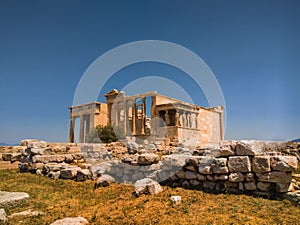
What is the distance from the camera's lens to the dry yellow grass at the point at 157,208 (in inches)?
178

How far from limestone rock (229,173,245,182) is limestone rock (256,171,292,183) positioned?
0.42 metres

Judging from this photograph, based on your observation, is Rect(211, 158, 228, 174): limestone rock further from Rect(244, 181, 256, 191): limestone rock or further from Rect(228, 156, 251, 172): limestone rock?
Rect(244, 181, 256, 191): limestone rock

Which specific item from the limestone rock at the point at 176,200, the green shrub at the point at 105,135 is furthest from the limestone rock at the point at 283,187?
the green shrub at the point at 105,135

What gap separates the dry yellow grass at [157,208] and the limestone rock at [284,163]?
778 mm

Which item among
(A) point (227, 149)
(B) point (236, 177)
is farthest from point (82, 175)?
(B) point (236, 177)

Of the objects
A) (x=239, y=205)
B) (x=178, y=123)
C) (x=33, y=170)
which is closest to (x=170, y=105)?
(x=178, y=123)

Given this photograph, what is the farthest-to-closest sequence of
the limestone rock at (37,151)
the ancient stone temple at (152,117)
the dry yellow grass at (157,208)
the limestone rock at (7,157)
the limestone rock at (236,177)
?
the ancient stone temple at (152,117)
the limestone rock at (7,157)
the limestone rock at (37,151)
the limestone rock at (236,177)
the dry yellow grass at (157,208)

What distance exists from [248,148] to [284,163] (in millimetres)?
871

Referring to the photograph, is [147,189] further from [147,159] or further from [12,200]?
[12,200]


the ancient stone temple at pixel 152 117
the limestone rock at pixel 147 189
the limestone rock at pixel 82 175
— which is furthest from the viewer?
the ancient stone temple at pixel 152 117

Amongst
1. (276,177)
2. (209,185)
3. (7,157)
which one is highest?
(276,177)

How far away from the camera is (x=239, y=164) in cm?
591

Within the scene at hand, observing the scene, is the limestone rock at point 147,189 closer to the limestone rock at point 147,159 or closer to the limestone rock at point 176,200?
the limestone rock at point 176,200

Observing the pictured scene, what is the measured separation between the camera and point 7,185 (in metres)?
8.37
